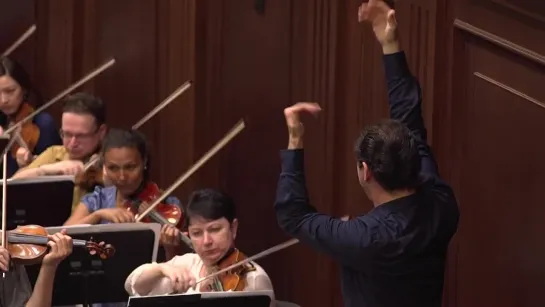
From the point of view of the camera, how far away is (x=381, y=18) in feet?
8.48

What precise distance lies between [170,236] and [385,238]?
3.46 feet

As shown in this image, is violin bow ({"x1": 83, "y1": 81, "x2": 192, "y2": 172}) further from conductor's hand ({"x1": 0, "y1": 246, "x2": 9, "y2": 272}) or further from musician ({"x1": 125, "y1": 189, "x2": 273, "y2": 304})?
conductor's hand ({"x1": 0, "y1": 246, "x2": 9, "y2": 272})

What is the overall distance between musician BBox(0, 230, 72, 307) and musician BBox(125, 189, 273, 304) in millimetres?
187

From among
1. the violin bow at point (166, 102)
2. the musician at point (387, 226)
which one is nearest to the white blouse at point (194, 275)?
the musician at point (387, 226)

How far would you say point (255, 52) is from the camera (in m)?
3.87

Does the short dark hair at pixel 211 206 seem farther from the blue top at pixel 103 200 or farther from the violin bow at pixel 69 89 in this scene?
the violin bow at pixel 69 89

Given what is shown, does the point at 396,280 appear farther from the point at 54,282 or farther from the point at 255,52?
the point at 255,52

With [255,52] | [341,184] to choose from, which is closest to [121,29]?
[255,52]

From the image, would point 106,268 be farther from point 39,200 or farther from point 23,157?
point 23,157

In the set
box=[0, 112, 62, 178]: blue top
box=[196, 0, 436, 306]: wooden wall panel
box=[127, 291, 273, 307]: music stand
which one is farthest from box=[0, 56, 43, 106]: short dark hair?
box=[127, 291, 273, 307]: music stand

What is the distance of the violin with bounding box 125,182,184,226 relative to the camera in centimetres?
323

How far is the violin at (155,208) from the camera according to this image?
10.6 feet

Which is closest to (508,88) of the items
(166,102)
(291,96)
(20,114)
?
(291,96)

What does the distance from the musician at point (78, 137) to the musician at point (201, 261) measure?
627 millimetres
